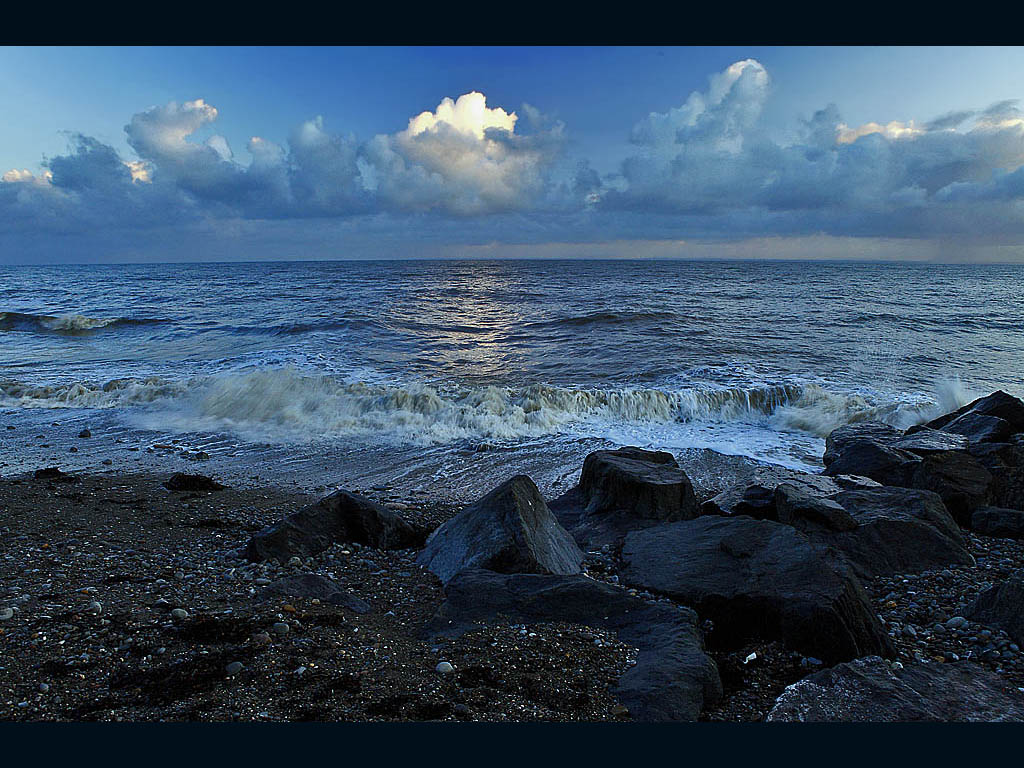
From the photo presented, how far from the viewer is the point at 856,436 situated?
9.14 metres

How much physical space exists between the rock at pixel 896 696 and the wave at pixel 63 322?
30.6m

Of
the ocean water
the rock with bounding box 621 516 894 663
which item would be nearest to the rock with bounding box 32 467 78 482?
the ocean water

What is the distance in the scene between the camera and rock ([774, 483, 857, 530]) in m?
5.61

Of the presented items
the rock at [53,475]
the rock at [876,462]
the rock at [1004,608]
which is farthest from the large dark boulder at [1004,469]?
the rock at [53,475]

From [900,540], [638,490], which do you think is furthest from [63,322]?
[900,540]

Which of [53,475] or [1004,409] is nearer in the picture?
[53,475]

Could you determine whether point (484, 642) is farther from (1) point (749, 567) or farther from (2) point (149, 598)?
(2) point (149, 598)

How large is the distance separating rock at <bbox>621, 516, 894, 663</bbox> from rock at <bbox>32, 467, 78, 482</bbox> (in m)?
7.80

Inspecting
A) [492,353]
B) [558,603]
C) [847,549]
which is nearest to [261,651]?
[558,603]

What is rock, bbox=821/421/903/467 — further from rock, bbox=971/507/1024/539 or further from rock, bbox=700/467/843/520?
rock, bbox=971/507/1024/539

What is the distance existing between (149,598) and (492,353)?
51.2ft

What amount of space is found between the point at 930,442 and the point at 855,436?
1.09 metres

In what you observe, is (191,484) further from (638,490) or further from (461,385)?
(461,385)

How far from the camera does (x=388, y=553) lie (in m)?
→ 5.57
